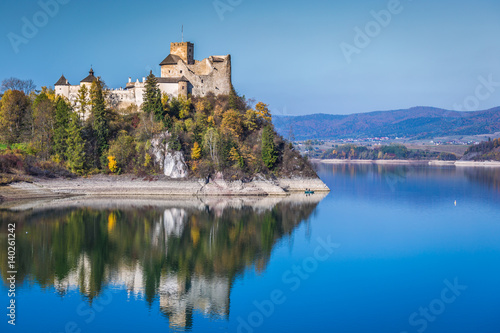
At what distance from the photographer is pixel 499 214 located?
32.5 metres

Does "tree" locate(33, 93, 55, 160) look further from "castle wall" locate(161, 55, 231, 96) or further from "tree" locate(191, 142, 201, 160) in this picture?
"tree" locate(191, 142, 201, 160)

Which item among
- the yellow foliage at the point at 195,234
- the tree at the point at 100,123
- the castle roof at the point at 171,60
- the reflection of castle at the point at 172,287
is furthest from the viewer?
the castle roof at the point at 171,60

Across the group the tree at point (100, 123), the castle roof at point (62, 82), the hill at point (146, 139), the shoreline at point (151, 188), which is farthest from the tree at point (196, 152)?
the castle roof at point (62, 82)

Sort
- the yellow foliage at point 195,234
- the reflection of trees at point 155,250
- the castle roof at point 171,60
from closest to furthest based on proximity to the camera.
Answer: the reflection of trees at point 155,250 < the yellow foliage at point 195,234 < the castle roof at point 171,60

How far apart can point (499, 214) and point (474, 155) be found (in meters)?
84.3

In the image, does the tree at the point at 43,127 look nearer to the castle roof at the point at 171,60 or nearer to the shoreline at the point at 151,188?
the shoreline at the point at 151,188

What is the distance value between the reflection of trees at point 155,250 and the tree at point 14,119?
1581 cm

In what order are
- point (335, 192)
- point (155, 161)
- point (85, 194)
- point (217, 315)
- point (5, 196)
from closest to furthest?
point (217, 315) → point (5, 196) → point (85, 194) → point (155, 161) → point (335, 192)

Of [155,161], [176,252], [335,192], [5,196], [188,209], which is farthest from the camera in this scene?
[335,192]

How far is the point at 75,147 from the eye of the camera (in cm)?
3944

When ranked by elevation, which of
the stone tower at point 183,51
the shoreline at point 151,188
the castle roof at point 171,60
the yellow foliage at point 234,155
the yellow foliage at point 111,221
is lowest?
the yellow foliage at point 111,221

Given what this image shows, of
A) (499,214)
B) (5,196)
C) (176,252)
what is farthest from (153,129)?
(499,214)

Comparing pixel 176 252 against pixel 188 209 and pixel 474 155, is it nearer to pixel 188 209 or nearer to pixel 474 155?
pixel 188 209

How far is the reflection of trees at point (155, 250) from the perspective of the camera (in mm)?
16375
